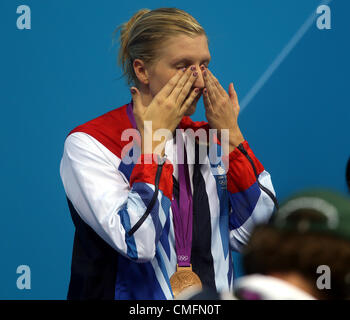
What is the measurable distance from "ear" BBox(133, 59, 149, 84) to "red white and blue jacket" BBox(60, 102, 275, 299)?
0.28 feet

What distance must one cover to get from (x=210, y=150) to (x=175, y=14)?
0.34 meters

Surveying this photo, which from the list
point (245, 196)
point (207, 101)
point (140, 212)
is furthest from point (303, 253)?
point (207, 101)

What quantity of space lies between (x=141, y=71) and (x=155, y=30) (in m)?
0.11

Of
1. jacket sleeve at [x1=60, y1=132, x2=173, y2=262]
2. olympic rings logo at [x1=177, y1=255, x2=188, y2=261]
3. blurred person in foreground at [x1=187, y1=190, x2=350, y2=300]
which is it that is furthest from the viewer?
olympic rings logo at [x1=177, y1=255, x2=188, y2=261]

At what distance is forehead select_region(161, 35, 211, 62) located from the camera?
1.46m

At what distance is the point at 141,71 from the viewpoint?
5.02 feet

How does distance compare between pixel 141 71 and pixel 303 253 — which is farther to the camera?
pixel 141 71

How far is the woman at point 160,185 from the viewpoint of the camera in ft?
4.35

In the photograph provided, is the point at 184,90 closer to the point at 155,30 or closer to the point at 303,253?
the point at 155,30

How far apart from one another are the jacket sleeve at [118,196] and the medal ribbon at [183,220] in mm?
71

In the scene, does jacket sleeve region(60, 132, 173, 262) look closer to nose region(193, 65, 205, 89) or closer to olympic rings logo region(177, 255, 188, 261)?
olympic rings logo region(177, 255, 188, 261)

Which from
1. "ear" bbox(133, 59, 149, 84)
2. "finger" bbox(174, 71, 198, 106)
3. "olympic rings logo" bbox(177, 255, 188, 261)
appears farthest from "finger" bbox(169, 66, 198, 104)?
"olympic rings logo" bbox(177, 255, 188, 261)

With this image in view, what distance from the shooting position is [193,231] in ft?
4.70
